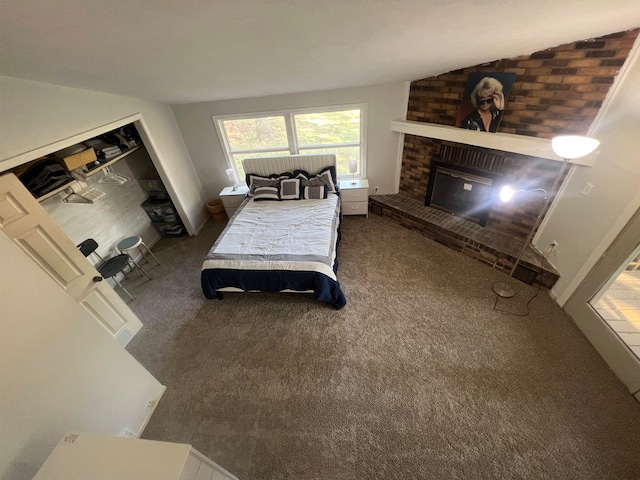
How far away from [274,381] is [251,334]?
0.55 meters

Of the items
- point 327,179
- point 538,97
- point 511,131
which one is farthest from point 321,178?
point 538,97

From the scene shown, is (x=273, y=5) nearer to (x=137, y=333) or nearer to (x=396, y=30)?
(x=396, y=30)

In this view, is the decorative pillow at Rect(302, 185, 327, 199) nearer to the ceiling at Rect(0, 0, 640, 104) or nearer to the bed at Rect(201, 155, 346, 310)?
the bed at Rect(201, 155, 346, 310)

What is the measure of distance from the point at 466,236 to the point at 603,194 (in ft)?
3.94

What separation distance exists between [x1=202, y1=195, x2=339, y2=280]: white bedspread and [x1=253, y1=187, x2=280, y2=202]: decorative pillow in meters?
0.13

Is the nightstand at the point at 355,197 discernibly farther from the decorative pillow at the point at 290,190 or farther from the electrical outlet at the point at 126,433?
the electrical outlet at the point at 126,433

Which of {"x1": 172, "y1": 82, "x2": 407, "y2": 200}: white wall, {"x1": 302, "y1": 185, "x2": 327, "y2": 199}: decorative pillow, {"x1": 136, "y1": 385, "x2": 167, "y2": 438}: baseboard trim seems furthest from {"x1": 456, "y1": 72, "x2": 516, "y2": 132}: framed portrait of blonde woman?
{"x1": 136, "y1": 385, "x2": 167, "y2": 438}: baseboard trim

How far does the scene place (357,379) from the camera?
2.11 meters

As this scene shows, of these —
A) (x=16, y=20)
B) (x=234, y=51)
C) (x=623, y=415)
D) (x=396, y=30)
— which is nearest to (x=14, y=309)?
(x=16, y=20)

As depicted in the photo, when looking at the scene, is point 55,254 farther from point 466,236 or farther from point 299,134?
point 466,236

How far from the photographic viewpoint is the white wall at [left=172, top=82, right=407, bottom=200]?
347cm

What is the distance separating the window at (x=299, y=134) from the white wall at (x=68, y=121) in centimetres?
80

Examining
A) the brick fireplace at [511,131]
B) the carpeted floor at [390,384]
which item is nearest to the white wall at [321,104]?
the brick fireplace at [511,131]

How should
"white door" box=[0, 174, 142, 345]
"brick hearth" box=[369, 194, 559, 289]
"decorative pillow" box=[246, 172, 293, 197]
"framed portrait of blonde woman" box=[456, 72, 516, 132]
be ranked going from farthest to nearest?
1. "decorative pillow" box=[246, 172, 293, 197]
2. "brick hearth" box=[369, 194, 559, 289]
3. "framed portrait of blonde woman" box=[456, 72, 516, 132]
4. "white door" box=[0, 174, 142, 345]
